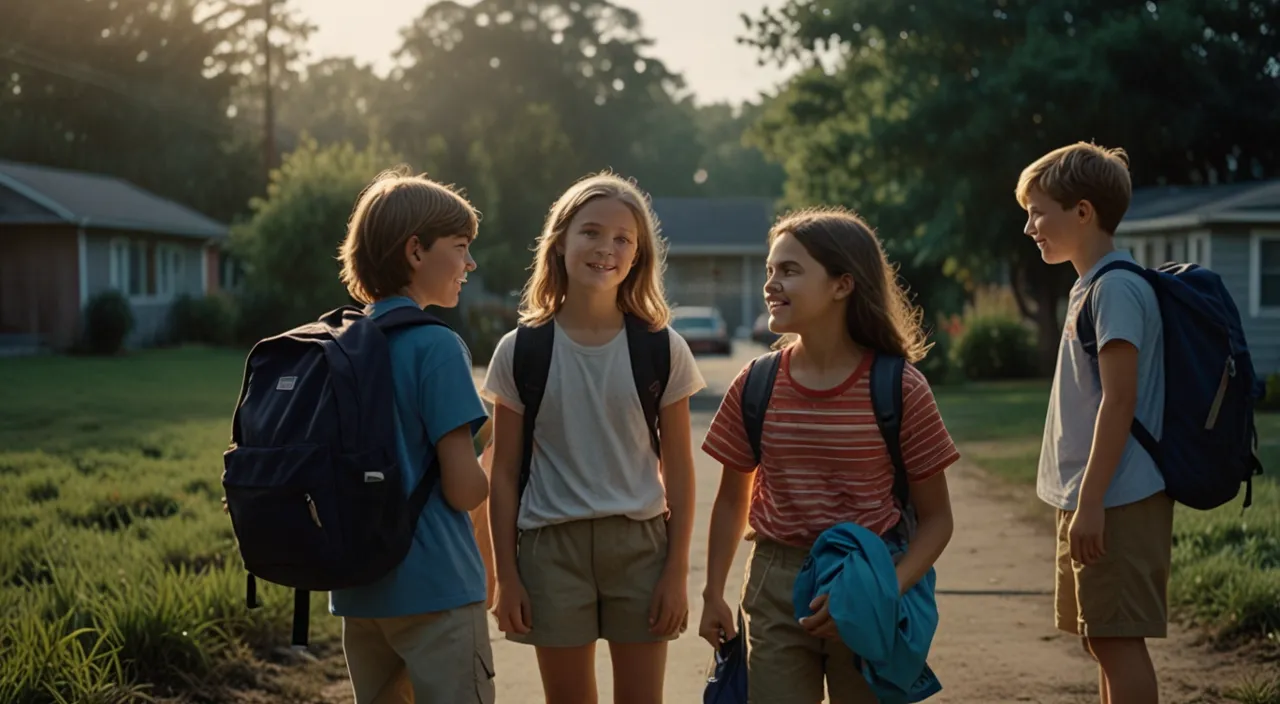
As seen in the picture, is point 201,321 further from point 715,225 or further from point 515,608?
point 515,608

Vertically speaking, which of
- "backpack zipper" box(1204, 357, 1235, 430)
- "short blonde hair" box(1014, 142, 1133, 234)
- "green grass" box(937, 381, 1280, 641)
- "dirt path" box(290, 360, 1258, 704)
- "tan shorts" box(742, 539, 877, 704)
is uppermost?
"short blonde hair" box(1014, 142, 1133, 234)

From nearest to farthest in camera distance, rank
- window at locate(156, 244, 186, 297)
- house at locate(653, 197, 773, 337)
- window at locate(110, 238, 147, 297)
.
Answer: window at locate(110, 238, 147, 297)
window at locate(156, 244, 186, 297)
house at locate(653, 197, 773, 337)

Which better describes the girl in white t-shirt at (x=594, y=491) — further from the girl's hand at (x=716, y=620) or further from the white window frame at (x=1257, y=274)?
the white window frame at (x=1257, y=274)

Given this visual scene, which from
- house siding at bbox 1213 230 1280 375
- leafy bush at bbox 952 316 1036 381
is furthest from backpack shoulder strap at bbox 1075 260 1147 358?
leafy bush at bbox 952 316 1036 381

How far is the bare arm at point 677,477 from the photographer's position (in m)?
3.95

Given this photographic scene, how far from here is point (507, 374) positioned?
398 centimetres

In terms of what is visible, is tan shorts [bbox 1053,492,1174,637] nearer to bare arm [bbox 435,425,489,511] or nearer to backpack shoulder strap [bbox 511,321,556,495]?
backpack shoulder strap [bbox 511,321,556,495]

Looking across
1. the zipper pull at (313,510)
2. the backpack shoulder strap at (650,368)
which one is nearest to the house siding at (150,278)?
the backpack shoulder strap at (650,368)

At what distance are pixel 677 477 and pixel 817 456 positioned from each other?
1.49ft

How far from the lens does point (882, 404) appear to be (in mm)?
3617

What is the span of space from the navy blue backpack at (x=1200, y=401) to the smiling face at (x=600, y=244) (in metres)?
1.40

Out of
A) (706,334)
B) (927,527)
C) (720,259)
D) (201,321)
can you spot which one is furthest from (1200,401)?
(720,259)

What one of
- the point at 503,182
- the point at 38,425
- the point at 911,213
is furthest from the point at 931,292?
the point at 38,425

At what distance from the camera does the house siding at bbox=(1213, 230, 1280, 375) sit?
26500mm
